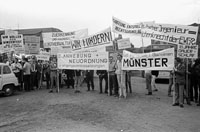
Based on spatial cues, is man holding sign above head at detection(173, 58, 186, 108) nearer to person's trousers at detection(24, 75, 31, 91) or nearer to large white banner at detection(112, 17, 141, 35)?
large white banner at detection(112, 17, 141, 35)

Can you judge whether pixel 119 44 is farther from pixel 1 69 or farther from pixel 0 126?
pixel 0 126

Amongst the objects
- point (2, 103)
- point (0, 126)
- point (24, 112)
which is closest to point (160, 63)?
point (24, 112)

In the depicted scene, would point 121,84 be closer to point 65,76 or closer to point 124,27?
point 124,27

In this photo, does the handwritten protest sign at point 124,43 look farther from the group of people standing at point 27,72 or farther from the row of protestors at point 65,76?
the group of people standing at point 27,72

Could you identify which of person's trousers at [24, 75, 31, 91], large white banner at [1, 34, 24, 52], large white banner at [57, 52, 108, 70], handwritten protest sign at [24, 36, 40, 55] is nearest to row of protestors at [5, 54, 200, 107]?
person's trousers at [24, 75, 31, 91]

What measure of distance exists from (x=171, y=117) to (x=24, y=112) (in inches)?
212

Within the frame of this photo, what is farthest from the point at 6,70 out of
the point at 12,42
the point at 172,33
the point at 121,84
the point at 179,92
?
the point at 179,92

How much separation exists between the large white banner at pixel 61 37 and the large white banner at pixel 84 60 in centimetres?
81

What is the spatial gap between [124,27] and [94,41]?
1742 mm

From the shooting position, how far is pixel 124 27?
11.1 meters

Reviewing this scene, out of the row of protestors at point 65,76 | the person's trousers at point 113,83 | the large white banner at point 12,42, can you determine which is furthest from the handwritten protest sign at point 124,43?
the large white banner at point 12,42

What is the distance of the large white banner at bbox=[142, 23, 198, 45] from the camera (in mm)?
9016

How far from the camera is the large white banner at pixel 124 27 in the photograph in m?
11.0

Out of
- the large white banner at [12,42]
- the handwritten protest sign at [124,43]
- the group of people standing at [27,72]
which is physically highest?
the large white banner at [12,42]
